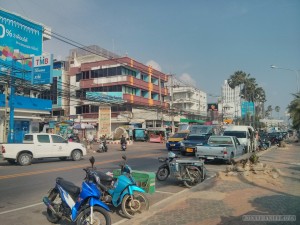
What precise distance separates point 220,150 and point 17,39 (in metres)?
26.8

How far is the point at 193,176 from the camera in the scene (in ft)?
36.8

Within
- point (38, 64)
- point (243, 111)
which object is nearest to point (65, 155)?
point (38, 64)

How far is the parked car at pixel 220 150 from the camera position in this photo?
17.3m

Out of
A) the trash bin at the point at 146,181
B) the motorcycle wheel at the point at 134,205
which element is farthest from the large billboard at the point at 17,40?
the motorcycle wheel at the point at 134,205

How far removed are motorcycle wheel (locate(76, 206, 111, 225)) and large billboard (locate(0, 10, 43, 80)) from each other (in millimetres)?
28618

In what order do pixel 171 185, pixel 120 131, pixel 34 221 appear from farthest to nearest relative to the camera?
1. pixel 120 131
2. pixel 171 185
3. pixel 34 221

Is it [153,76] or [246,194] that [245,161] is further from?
[153,76]

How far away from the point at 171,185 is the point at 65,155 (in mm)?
10322

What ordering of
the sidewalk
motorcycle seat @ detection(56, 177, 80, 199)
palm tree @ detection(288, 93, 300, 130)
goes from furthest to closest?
palm tree @ detection(288, 93, 300, 130) < the sidewalk < motorcycle seat @ detection(56, 177, 80, 199)

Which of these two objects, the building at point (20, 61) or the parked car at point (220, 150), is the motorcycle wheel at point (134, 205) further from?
the building at point (20, 61)

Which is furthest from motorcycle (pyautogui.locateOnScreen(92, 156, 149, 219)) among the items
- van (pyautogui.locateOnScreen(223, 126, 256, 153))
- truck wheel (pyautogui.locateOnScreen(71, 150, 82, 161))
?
van (pyautogui.locateOnScreen(223, 126, 256, 153))

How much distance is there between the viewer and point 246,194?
28.9ft

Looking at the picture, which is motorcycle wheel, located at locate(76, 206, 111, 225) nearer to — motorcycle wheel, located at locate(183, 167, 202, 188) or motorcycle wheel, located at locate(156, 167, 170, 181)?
motorcycle wheel, located at locate(183, 167, 202, 188)

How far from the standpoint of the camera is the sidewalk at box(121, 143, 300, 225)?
257 inches
